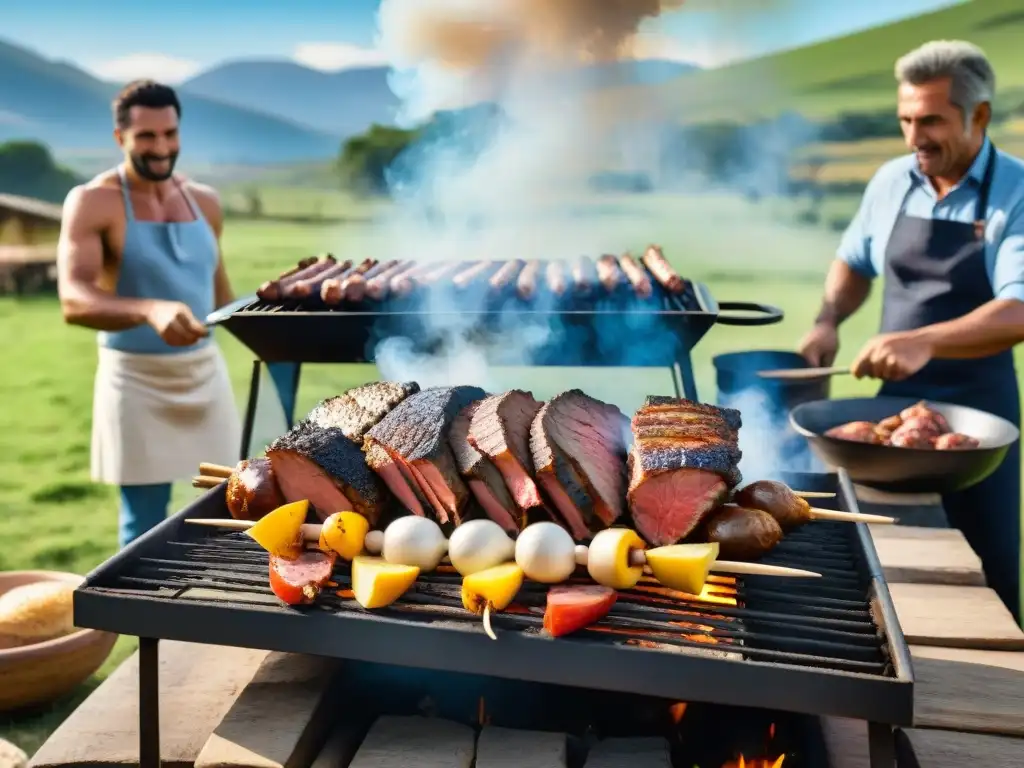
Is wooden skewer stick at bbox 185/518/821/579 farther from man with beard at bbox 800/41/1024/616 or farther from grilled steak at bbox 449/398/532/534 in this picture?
man with beard at bbox 800/41/1024/616

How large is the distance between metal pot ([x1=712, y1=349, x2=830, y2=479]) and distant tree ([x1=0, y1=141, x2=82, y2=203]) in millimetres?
21508

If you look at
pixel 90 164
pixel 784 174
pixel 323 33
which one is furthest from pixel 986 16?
pixel 90 164

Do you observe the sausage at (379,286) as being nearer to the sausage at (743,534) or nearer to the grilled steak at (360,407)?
the grilled steak at (360,407)

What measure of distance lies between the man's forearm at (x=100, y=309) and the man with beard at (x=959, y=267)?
3295 mm

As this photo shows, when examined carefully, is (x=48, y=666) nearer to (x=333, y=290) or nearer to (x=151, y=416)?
(x=151, y=416)

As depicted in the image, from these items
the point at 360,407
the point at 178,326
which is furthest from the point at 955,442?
the point at 178,326

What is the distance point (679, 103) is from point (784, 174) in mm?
3603

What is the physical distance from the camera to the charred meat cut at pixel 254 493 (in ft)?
8.11

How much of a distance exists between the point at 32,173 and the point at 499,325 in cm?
2247

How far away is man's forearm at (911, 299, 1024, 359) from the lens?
385cm

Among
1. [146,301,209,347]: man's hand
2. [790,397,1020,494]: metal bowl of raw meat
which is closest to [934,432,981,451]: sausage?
[790,397,1020,494]: metal bowl of raw meat

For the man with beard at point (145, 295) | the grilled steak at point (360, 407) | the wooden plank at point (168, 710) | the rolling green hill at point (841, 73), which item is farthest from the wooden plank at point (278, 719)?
the rolling green hill at point (841, 73)

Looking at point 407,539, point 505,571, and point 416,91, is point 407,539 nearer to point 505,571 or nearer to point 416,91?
point 505,571

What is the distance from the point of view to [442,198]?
4922 millimetres
